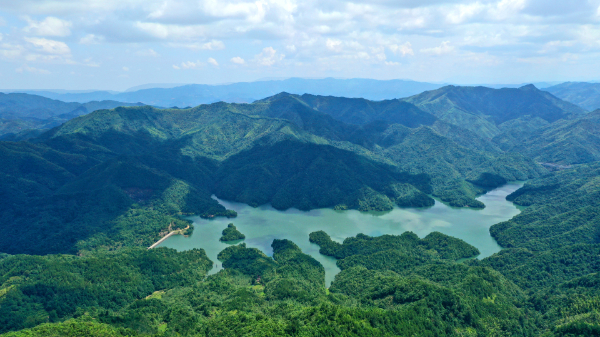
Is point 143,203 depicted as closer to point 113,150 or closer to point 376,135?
point 113,150

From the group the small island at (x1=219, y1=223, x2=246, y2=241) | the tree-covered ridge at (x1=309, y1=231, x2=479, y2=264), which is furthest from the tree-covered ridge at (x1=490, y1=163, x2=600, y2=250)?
the small island at (x1=219, y1=223, x2=246, y2=241)

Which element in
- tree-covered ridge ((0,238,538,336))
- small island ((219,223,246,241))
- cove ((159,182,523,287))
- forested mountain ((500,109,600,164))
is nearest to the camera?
tree-covered ridge ((0,238,538,336))

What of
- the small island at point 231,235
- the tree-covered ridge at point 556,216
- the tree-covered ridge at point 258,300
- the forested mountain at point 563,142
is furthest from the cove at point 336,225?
the forested mountain at point 563,142

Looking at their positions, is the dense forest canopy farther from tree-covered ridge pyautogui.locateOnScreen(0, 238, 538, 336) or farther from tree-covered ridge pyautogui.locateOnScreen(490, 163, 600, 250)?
tree-covered ridge pyautogui.locateOnScreen(490, 163, 600, 250)

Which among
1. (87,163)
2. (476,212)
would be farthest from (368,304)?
(87,163)

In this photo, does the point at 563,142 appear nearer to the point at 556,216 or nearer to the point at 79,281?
the point at 556,216

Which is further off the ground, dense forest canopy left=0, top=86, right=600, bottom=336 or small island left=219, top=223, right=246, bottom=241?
dense forest canopy left=0, top=86, right=600, bottom=336

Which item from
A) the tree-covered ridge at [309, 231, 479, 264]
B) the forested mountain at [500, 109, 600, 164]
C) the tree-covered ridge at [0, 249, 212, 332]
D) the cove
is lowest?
the cove
